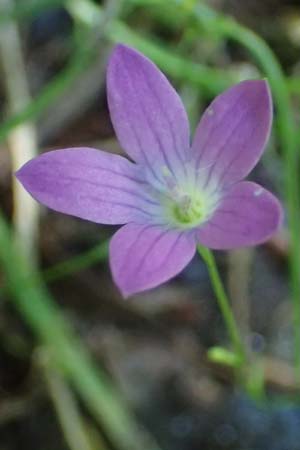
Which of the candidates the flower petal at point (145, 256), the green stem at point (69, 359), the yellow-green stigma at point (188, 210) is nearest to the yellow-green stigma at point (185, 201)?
the yellow-green stigma at point (188, 210)

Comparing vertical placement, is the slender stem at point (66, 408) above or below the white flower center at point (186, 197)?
below

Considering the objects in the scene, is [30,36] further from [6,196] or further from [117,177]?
[117,177]

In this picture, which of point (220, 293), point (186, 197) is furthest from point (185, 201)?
point (220, 293)

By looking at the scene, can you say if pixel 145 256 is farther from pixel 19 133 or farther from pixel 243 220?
pixel 19 133

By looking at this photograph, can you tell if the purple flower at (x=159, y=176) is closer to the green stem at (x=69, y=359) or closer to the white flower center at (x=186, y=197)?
the white flower center at (x=186, y=197)

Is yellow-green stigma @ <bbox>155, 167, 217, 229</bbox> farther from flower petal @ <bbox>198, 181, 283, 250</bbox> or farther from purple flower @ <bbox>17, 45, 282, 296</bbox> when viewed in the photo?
flower petal @ <bbox>198, 181, 283, 250</bbox>

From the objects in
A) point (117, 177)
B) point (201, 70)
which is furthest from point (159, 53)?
point (117, 177)

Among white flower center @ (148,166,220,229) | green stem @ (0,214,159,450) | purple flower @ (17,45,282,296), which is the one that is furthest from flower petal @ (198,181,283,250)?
green stem @ (0,214,159,450)
